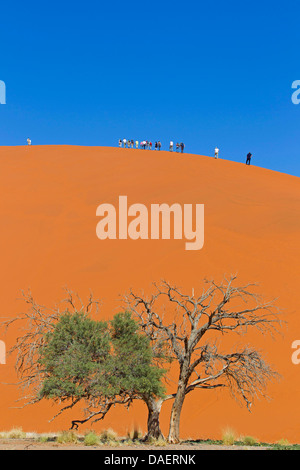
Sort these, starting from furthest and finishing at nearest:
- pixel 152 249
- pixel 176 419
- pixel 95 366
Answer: pixel 152 249 → pixel 176 419 → pixel 95 366

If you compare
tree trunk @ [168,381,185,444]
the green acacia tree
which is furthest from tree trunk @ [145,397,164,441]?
tree trunk @ [168,381,185,444]

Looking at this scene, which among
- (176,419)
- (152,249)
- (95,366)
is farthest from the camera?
(152,249)

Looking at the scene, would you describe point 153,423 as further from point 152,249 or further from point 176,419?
point 152,249

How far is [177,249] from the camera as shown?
19.7 m

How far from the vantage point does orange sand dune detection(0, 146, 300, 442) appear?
39.1ft

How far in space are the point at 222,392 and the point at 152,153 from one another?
2722 cm

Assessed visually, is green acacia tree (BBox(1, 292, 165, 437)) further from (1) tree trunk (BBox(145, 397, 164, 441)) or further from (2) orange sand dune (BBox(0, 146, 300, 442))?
(2) orange sand dune (BBox(0, 146, 300, 442))

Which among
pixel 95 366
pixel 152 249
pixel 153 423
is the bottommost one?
pixel 153 423

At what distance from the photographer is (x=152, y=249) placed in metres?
20.0

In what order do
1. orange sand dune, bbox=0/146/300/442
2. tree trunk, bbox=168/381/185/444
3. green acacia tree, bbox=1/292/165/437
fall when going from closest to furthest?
green acacia tree, bbox=1/292/165/437 < tree trunk, bbox=168/381/185/444 < orange sand dune, bbox=0/146/300/442

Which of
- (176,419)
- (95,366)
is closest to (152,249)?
(176,419)

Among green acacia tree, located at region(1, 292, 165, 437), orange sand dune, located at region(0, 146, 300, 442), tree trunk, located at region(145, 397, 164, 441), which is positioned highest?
orange sand dune, located at region(0, 146, 300, 442)

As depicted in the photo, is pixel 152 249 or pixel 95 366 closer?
pixel 95 366

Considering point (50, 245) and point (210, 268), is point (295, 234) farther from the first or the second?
point (50, 245)
